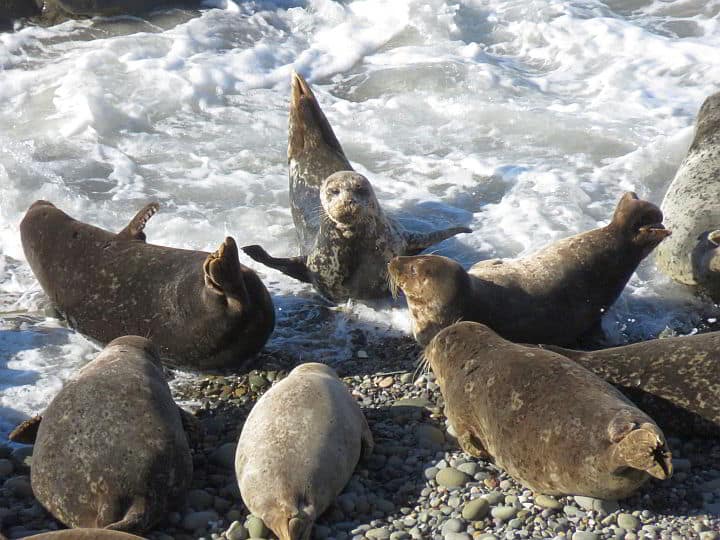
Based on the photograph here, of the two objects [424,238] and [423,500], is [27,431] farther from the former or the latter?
[424,238]

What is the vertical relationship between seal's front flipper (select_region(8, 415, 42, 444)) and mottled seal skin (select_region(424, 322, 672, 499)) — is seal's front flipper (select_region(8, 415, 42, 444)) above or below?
below

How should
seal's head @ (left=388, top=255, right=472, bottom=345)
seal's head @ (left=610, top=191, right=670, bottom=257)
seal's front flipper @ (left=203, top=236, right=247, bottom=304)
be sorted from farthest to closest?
seal's head @ (left=610, top=191, right=670, bottom=257) < seal's head @ (left=388, top=255, right=472, bottom=345) < seal's front flipper @ (left=203, top=236, right=247, bottom=304)

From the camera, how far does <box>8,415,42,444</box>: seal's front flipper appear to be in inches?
197

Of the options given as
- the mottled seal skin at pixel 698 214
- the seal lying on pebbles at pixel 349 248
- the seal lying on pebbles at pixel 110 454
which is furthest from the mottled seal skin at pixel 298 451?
the mottled seal skin at pixel 698 214

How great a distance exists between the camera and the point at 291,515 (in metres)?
4.25

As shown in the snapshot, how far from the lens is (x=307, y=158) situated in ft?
27.1

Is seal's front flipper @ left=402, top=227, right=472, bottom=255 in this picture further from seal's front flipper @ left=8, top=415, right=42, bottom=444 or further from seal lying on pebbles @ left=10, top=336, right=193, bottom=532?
seal's front flipper @ left=8, top=415, right=42, bottom=444

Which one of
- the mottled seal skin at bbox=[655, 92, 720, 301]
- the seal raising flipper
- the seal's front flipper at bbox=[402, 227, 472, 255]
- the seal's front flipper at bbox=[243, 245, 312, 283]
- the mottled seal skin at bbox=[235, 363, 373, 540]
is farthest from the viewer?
the seal raising flipper

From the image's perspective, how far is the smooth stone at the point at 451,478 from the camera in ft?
15.7

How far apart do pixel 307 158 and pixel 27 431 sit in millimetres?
3870

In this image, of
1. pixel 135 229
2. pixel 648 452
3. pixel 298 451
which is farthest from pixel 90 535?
pixel 135 229

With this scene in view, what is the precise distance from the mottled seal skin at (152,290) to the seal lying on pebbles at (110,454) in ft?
3.68

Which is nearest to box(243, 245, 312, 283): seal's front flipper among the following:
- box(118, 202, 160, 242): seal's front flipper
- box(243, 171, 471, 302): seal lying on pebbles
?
box(243, 171, 471, 302): seal lying on pebbles

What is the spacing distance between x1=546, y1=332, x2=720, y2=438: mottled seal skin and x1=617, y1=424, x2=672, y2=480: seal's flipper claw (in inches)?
44.3
